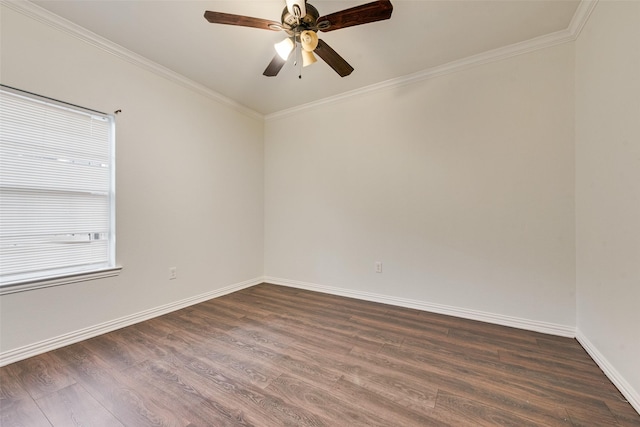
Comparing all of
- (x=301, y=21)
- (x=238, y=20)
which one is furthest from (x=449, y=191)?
(x=238, y=20)

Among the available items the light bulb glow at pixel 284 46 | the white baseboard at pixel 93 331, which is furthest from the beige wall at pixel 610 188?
the white baseboard at pixel 93 331

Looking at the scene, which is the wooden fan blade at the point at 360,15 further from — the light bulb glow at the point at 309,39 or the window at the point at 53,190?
the window at the point at 53,190

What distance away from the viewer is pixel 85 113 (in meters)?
2.22

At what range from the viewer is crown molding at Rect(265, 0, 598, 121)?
1.94 metres

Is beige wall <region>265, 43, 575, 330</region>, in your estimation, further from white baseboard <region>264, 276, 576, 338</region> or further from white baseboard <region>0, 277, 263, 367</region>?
white baseboard <region>0, 277, 263, 367</region>

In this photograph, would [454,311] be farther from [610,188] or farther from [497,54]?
[497,54]

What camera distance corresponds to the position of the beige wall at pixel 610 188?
4.61 ft

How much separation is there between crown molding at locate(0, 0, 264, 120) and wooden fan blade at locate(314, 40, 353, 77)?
1.79m

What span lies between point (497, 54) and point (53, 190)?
4108 millimetres

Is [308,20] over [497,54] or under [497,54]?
under

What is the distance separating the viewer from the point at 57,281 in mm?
1994

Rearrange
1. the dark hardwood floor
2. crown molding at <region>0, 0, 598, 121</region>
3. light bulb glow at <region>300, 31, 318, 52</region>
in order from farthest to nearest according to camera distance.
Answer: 1. crown molding at <region>0, 0, 598, 121</region>
2. light bulb glow at <region>300, 31, 318, 52</region>
3. the dark hardwood floor

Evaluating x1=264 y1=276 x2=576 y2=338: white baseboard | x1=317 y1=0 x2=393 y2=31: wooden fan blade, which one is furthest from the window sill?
x1=317 y1=0 x2=393 y2=31: wooden fan blade

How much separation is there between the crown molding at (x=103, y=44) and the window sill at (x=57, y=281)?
6.52 feet
